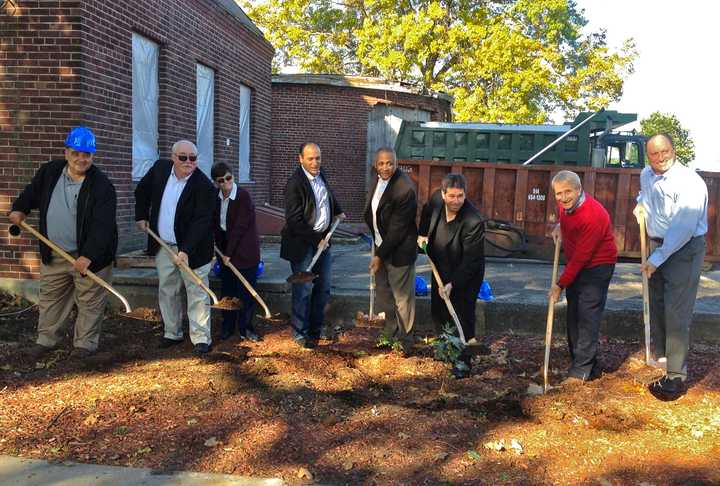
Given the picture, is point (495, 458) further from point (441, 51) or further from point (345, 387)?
point (441, 51)

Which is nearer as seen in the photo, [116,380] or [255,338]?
[116,380]

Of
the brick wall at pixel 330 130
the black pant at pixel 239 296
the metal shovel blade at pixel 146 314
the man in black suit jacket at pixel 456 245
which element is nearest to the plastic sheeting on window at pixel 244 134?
the brick wall at pixel 330 130

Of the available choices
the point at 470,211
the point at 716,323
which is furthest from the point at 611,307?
the point at 470,211

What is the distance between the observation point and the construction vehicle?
14.2m

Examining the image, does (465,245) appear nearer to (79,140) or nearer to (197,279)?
(197,279)

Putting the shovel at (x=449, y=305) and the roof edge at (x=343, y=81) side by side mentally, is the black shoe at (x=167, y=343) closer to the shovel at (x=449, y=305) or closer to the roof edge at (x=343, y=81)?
the shovel at (x=449, y=305)

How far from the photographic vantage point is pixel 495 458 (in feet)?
12.6

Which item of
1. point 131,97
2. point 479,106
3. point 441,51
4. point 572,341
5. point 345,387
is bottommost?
point 345,387

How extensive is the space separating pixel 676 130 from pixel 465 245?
58475 millimetres

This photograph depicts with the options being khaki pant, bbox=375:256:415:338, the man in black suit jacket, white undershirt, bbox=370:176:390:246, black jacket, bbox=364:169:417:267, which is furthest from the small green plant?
white undershirt, bbox=370:176:390:246

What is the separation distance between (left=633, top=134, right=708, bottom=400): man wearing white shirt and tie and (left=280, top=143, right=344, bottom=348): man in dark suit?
2.82 metres

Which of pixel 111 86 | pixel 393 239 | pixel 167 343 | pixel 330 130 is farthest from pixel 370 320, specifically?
pixel 330 130

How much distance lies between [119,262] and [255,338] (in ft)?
8.70

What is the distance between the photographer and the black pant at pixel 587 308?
5.12 meters
